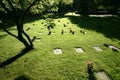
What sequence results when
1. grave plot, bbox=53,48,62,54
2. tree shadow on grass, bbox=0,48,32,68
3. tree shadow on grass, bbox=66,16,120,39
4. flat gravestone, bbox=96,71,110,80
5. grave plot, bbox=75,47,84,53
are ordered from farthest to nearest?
tree shadow on grass, bbox=66,16,120,39 < grave plot, bbox=75,47,84,53 < grave plot, bbox=53,48,62,54 < tree shadow on grass, bbox=0,48,32,68 < flat gravestone, bbox=96,71,110,80

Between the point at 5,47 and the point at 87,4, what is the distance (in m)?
34.6

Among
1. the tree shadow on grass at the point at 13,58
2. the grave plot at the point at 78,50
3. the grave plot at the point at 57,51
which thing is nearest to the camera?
the tree shadow on grass at the point at 13,58

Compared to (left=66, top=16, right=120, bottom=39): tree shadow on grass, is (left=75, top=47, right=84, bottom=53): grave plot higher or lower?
higher

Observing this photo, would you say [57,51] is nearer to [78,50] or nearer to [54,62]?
[78,50]

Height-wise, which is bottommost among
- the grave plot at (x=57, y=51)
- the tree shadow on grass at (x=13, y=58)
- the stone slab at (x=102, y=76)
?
the stone slab at (x=102, y=76)

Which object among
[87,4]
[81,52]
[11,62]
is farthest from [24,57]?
[87,4]

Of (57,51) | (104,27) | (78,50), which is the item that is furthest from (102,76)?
(104,27)

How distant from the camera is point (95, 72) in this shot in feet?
25.2

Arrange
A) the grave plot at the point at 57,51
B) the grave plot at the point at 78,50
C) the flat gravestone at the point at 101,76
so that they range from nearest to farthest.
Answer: the flat gravestone at the point at 101,76, the grave plot at the point at 57,51, the grave plot at the point at 78,50

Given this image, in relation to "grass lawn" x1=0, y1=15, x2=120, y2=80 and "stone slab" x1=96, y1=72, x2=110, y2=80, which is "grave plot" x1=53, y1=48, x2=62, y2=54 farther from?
Answer: "stone slab" x1=96, y1=72, x2=110, y2=80


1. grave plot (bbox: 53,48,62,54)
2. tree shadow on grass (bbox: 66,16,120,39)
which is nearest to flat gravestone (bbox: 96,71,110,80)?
grave plot (bbox: 53,48,62,54)

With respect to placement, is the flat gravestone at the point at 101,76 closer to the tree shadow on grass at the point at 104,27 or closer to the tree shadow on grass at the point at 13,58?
the tree shadow on grass at the point at 13,58

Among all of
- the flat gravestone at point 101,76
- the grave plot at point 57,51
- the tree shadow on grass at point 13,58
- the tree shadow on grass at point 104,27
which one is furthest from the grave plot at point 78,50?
the tree shadow on grass at point 104,27

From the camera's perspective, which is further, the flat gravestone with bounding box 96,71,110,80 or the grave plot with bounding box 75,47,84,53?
the grave plot with bounding box 75,47,84,53
